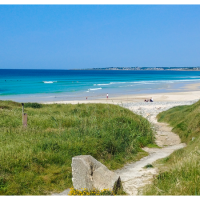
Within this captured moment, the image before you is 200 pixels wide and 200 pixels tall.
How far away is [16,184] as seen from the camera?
6789 millimetres

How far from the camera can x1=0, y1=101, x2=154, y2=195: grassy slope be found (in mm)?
7113

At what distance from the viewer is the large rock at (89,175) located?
633 centimetres

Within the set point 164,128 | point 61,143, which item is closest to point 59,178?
point 61,143

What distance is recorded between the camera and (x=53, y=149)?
895 centimetres

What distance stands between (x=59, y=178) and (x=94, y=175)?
1537 millimetres

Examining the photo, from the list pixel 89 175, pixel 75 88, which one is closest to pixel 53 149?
pixel 89 175

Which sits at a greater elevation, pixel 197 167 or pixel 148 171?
pixel 197 167

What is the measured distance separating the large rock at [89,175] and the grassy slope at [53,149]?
0.92 m

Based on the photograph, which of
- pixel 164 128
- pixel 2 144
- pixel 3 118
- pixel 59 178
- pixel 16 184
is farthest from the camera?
pixel 164 128

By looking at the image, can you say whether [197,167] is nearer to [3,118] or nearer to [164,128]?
[3,118]

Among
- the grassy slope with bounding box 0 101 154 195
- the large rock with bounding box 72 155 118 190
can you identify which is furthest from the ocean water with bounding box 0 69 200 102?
the large rock with bounding box 72 155 118 190

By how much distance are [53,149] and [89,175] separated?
2839mm

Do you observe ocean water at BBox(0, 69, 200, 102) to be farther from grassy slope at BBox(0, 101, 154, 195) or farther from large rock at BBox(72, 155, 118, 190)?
large rock at BBox(72, 155, 118, 190)

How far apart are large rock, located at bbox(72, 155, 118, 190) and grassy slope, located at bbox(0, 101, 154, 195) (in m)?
0.92
